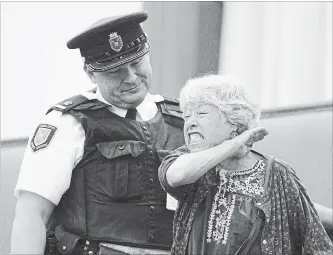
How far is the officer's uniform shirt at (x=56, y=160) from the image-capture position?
2414mm

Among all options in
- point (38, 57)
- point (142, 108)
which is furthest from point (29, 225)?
point (38, 57)

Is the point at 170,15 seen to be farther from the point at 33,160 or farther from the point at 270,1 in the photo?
the point at 33,160

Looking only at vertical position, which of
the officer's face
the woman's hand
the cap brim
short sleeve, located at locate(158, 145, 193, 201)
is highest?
the cap brim

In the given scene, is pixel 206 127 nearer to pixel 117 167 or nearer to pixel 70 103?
pixel 117 167

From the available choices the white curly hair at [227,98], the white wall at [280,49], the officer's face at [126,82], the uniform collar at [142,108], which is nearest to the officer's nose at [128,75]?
the officer's face at [126,82]

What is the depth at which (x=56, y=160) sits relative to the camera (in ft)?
7.98

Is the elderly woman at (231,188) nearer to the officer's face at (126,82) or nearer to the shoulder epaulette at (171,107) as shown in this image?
the officer's face at (126,82)

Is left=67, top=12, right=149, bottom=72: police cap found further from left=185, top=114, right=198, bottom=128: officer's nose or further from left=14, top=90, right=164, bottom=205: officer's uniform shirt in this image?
left=185, top=114, right=198, bottom=128: officer's nose

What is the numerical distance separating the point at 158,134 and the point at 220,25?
136 centimetres

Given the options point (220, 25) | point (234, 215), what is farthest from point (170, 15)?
point (234, 215)

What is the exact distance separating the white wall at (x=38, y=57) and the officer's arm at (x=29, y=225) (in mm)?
1060

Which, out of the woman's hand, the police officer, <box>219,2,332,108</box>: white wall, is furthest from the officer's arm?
<box>219,2,332,108</box>: white wall

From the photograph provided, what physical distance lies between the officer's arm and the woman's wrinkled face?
1.68 feet

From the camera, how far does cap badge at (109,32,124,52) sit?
96.2 inches
